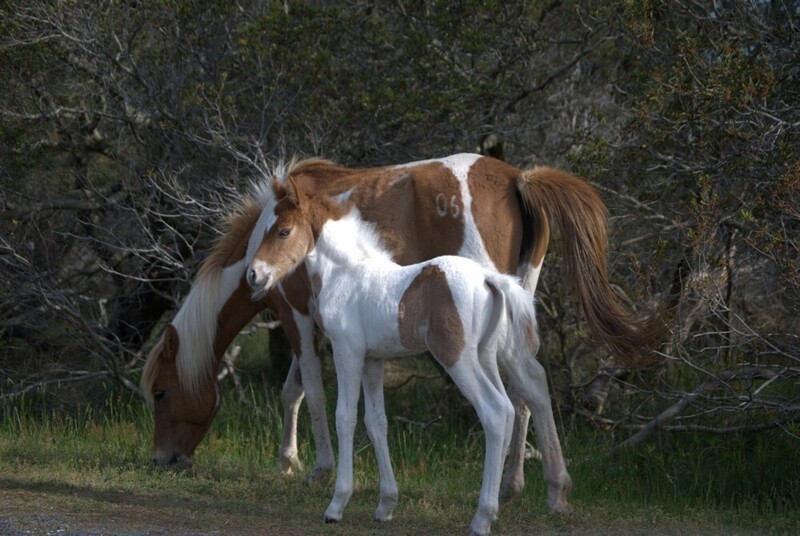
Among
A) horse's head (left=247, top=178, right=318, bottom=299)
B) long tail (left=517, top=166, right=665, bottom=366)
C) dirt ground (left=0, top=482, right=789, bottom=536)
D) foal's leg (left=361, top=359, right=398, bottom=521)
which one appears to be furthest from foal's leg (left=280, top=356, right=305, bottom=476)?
long tail (left=517, top=166, right=665, bottom=366)

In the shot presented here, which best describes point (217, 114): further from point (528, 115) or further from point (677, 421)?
point (677, 421)

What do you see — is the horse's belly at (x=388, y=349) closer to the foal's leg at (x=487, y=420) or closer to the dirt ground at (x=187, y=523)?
the foal's leg at (x=487, y=420)

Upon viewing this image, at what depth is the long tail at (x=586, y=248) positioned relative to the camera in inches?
231

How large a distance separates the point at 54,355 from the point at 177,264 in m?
2.67

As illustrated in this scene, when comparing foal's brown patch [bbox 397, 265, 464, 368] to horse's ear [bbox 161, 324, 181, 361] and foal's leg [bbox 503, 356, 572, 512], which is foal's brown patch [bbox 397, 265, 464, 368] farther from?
horse's ear [bbox 161, 324, 181, 361]

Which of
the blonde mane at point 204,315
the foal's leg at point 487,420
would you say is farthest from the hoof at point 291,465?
the foal's leg at point 487,420

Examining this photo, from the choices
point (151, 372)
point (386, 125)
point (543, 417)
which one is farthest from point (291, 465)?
point (386, 125)

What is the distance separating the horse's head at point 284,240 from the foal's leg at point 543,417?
1.27 metres

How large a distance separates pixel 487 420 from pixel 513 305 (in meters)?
0.58

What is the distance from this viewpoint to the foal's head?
563 cm

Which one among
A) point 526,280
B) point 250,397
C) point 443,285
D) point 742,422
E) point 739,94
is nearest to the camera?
point 443,285

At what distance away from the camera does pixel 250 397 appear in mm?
9961

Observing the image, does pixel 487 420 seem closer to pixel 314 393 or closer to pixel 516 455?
pixel 516 455

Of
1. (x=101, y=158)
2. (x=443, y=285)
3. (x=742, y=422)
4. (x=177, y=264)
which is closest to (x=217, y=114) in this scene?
(x=177, y=264)
